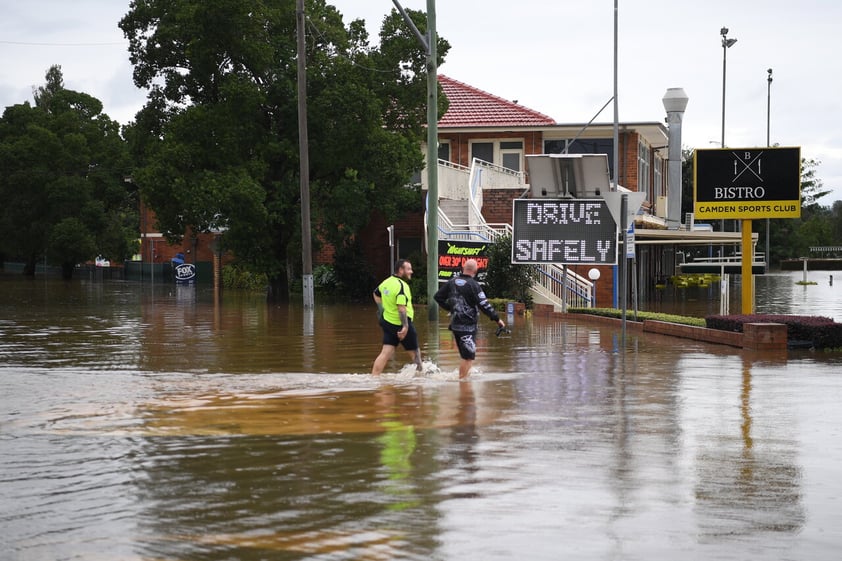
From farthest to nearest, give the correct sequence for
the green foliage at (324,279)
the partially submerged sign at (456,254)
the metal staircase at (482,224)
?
1. the green foliage at (324,279)
2. the partially submerged sign at (456,254)
3. the metal staircase at (482,224)

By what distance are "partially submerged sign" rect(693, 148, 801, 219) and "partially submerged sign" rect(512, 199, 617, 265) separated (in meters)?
3.19

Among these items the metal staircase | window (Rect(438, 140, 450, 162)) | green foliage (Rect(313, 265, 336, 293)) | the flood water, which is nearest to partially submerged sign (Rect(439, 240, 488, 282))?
the metal staircase

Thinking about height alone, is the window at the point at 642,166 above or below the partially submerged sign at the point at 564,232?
above

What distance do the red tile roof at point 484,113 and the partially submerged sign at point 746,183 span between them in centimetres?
2589

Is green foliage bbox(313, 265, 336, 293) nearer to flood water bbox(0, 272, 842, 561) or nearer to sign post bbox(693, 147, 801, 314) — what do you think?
sign post bbox(693, 147, 801, 314)

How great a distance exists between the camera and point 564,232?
87.0 feet

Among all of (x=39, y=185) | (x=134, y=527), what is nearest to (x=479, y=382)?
(x=134, y=527)

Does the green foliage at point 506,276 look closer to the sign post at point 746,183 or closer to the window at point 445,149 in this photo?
the sign post at point 746,183

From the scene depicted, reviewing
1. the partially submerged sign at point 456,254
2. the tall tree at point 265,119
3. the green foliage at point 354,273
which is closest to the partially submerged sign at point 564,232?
the partially submerged sign at point 456,254

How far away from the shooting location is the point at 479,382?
14.1 m

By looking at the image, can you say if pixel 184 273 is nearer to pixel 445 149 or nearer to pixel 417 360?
pixel 445 149

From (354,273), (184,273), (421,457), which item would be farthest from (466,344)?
(184,273)

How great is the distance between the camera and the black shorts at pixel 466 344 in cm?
1416

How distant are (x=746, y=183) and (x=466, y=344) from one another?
11.2 metres
